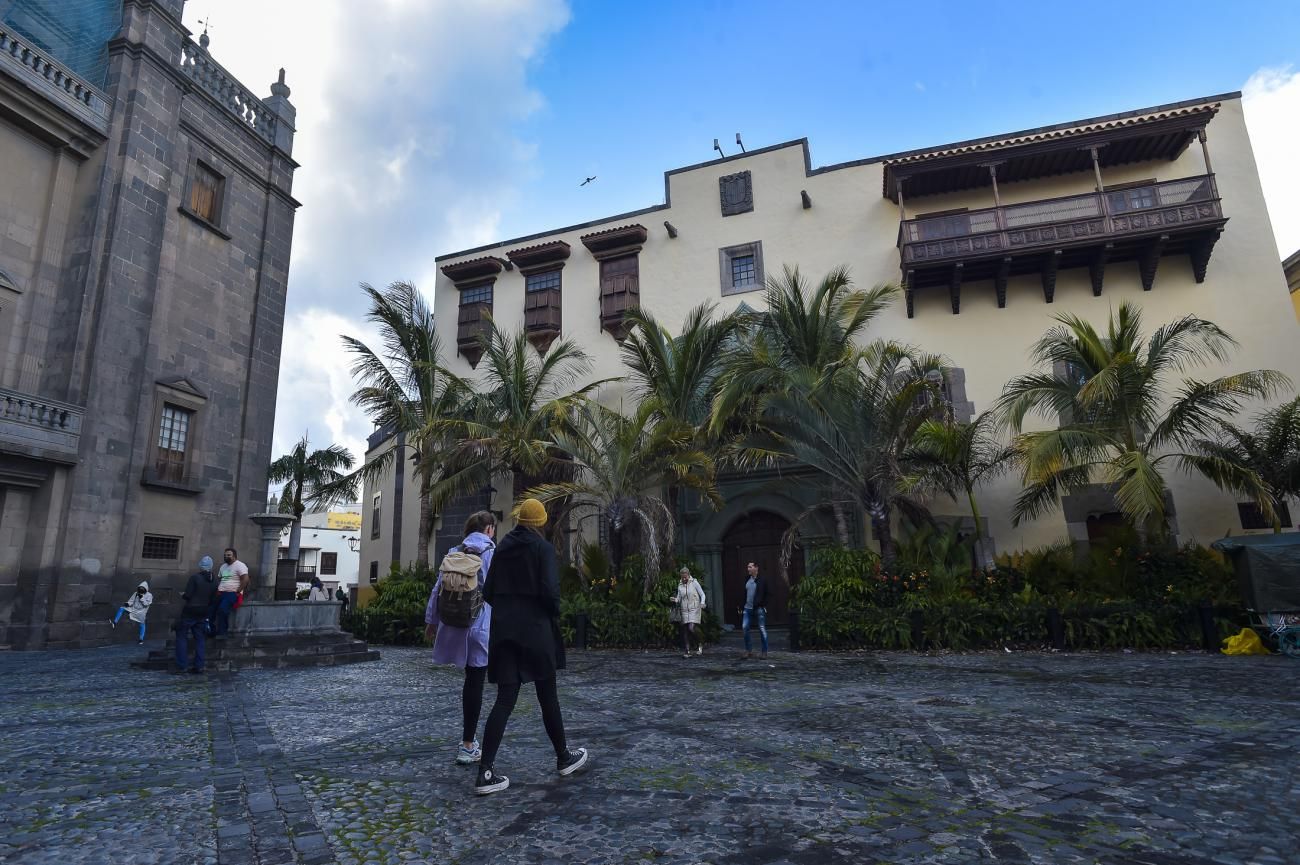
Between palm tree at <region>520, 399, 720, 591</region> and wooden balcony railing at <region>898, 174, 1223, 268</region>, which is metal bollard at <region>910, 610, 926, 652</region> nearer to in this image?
palm tree at <region>520, 399, 720, 591</region>

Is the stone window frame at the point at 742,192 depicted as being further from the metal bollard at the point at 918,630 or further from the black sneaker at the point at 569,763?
the black sneaker at the point at 569,763

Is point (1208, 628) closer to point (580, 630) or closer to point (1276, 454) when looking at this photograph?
point (1276, 454)

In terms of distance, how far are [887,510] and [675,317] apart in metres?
8.18

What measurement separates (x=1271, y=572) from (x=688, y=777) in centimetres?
1013

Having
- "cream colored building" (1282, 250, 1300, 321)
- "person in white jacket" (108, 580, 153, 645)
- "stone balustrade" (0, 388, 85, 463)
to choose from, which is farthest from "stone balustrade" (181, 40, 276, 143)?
"cream colored building" (1282, 250, 1300, 321)

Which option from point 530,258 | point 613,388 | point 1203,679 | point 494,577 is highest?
point 530,258

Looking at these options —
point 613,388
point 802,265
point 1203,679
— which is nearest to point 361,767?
point 1203,679

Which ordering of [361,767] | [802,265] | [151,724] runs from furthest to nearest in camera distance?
[802,265] → [151,724] → [361,767]

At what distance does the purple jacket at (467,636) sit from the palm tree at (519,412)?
388 inches

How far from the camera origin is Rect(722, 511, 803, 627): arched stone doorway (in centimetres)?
1692

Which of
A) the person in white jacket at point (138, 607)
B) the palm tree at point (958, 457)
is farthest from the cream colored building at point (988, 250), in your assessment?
the person in white jacket at point (138, 607)

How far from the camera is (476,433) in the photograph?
15164mm

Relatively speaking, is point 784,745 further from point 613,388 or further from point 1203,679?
point 613,388

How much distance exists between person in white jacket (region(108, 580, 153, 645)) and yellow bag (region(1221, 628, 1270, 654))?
17.5m
